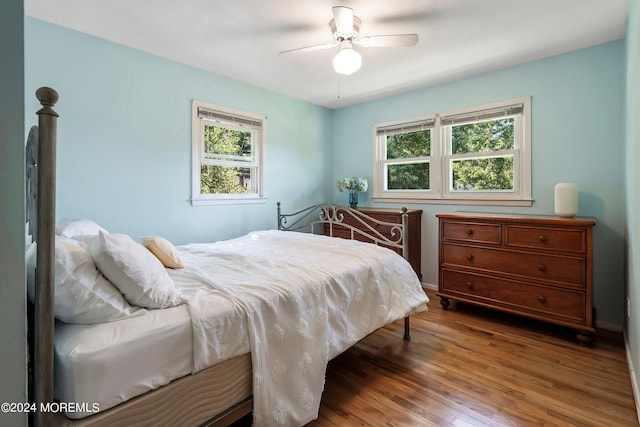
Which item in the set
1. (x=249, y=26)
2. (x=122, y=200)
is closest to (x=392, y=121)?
(x=249, y=26)

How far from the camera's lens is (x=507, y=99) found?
3273mm

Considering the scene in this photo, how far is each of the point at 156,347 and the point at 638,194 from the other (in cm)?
246

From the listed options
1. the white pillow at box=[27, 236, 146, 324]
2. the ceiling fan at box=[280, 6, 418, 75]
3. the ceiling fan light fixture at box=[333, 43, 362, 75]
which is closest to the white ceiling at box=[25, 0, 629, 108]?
the ceiling fan at box=[280, 6, 418, 75]

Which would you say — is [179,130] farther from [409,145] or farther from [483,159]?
[483,159]

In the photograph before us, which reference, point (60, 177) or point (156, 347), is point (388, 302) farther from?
point (60, 177)

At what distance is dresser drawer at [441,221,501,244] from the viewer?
9.55 ft

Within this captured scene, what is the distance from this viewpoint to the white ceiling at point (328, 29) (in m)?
2.19

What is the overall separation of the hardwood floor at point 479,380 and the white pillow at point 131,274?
1067 millimetres

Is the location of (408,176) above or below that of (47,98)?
above

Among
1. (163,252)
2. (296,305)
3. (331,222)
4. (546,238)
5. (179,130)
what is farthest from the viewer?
(331,222)

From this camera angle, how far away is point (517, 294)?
279 cm

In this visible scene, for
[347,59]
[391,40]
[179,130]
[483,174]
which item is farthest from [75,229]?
[483,174]

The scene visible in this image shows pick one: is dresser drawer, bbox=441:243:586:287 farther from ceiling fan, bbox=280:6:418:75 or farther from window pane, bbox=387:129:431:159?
ceiling fan, bbox=280:6:418:75

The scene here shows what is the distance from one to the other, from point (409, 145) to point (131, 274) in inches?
145
